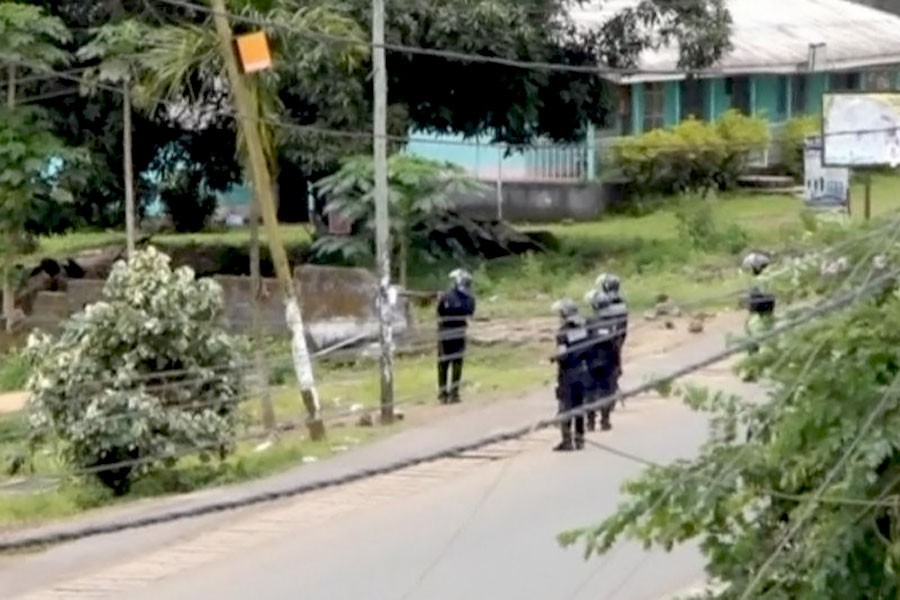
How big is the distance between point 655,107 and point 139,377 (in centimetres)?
2857

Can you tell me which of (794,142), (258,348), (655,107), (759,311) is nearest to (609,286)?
(258,348)

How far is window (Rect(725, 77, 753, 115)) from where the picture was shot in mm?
49719

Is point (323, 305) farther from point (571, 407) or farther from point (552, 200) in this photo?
point (552, 200)

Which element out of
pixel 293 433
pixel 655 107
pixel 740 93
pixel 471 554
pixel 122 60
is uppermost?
pixel 122 60

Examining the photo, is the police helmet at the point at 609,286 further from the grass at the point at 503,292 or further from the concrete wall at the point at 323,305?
the concrete wall at the point at 323,305

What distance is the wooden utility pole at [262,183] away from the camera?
2206cm

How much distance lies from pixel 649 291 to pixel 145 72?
327 inches

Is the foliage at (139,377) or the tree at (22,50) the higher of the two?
the tree at (22,50)

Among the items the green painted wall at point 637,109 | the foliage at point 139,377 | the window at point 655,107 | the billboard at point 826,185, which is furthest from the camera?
the window at point 655,107

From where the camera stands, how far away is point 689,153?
4328 centimetres

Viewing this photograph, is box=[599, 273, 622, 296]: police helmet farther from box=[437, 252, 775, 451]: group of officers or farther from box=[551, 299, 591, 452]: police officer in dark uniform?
box=[551, 299, 591, 452]: police officer in dark uniform

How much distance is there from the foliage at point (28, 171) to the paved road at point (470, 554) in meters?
10.8

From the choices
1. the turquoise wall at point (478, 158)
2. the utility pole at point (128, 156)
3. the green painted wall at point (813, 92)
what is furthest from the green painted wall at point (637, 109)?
the utility pole at point (128, 156)

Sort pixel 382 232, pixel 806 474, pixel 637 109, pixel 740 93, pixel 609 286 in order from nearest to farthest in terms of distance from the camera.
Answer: pixel 806 474 → pixel 609 286 → pixel 382 232 → pixel 637 109 → pixel 740 93
